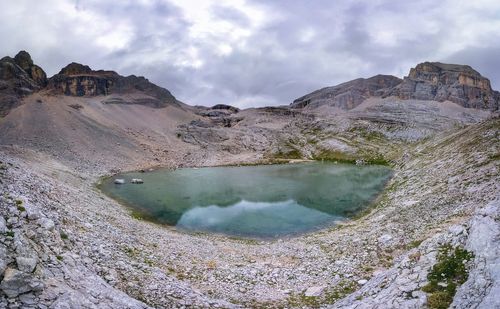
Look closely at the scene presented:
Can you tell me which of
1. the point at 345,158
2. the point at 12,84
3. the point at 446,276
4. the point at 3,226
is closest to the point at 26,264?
the point at 3,226

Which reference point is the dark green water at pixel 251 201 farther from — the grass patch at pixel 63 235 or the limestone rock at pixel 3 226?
the limestone rock at pixel 3 226

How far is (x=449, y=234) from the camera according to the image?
18000 mm

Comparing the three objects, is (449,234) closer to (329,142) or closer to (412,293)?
(412,293)

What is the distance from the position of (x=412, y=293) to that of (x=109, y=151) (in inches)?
5066

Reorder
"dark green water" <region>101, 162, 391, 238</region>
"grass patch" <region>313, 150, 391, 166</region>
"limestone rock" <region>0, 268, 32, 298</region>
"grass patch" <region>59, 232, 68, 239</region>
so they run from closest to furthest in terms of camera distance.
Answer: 1. "limestone rock" <region>0, 268, 32, 298</region>
2. "grass patch" <region>59, 232, 68, 239</region>
3. "dark green water" <region>101, 162, 391, 238</region>
4. "grass patch" <region>313, 150, 391, 166</region>

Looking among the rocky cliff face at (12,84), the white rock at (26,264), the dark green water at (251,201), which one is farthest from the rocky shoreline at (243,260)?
the rocky cliff face at (12,84)

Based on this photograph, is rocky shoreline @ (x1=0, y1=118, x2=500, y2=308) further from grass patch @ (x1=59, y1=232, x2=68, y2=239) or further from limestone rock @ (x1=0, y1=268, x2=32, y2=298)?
grass patch @ (x1=59, y1=232, x2=68, y2=239)

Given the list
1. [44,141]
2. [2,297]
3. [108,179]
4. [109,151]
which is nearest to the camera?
[2,297]

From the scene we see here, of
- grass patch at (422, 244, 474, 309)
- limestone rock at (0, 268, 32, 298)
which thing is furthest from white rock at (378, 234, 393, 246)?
limestone rock at (0, 268, 32, 298)

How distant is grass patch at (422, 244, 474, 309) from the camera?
43.8 ft

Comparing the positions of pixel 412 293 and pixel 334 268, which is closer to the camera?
pixel 412 293

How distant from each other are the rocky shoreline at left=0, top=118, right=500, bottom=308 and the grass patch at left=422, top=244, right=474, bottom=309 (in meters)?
0.37

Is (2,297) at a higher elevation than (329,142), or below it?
below

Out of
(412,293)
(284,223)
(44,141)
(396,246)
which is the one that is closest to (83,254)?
(412,293)
